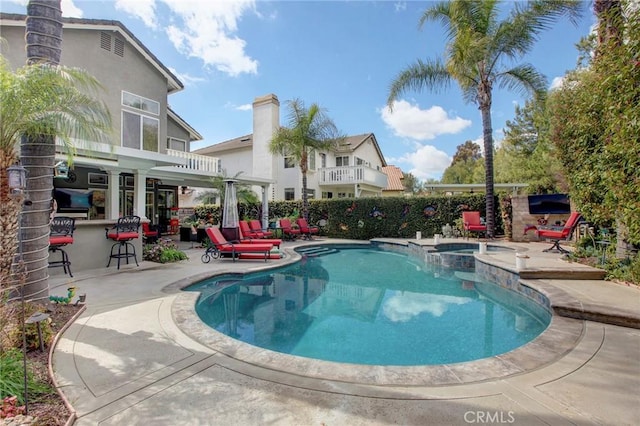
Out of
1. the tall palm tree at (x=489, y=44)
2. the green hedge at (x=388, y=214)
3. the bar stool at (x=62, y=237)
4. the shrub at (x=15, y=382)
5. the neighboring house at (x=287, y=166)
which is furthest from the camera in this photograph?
the neighboring house at (x=287, y=166)

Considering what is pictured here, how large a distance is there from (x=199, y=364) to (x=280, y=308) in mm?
3384

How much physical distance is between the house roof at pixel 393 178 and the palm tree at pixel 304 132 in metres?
16.4

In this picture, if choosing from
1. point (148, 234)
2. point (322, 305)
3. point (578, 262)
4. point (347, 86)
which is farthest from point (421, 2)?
point (148, 234)

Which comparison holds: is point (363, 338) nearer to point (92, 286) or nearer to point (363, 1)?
point (92, 286)

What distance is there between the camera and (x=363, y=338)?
17.1 feet

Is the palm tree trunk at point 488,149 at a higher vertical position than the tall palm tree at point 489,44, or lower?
lower

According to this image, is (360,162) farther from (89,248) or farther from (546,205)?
(89,248)

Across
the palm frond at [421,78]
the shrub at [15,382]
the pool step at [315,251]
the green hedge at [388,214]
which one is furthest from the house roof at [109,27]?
the shrub at [15,382]

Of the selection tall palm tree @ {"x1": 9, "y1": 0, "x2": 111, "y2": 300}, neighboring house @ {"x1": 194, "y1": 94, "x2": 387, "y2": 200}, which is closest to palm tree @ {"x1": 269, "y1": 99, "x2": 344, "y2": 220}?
neighboring house @ {"x1": 194, "y1": 94, "x2": 387, "y2": 200}

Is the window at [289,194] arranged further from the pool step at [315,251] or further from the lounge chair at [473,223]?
the lounge chair at [473,223]

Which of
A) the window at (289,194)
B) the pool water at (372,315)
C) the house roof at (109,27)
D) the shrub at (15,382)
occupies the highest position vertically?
the house roof at (109,27)

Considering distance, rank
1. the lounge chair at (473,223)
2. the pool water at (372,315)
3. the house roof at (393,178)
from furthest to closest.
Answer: the house roof at (393,178)
the lounge chair at (473,223)
the pool water at (372,315)

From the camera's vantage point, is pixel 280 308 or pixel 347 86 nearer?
pixel 280 308

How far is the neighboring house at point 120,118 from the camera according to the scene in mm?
10258
